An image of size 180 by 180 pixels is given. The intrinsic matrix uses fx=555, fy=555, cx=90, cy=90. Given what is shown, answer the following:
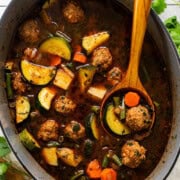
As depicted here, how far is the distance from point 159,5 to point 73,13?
1.91 ft

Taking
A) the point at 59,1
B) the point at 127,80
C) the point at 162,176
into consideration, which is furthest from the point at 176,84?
the point at 59,1

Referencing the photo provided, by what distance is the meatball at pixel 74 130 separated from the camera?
352cm

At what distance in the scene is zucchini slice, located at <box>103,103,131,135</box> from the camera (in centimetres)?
353

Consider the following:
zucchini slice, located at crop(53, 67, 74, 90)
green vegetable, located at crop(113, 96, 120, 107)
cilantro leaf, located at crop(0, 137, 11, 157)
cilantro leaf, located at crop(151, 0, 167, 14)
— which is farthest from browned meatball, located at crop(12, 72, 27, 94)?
cilantro leaf, located at crop(151, 0, 167, 14)

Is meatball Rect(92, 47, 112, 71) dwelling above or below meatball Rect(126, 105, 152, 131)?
above

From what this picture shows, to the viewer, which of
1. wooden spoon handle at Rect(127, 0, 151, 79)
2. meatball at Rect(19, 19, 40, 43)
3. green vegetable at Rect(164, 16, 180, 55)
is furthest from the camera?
green vegetable at Rect(164, 16, 180, 55)

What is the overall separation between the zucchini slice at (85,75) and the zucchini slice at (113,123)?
0.19 meters

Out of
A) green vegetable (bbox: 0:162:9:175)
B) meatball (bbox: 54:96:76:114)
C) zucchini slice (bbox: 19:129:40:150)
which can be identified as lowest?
green vegetable (bbox: 0:162:9:175)

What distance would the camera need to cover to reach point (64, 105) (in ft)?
11.5

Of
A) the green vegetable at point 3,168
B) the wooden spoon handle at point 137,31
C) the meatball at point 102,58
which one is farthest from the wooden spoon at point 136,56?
the green vegetable at point 3,168

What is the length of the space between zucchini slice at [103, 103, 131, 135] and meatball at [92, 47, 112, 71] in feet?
0.82

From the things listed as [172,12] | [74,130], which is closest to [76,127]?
[74,130]

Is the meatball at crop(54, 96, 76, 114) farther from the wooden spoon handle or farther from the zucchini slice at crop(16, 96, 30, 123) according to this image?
the wooden spoon handle

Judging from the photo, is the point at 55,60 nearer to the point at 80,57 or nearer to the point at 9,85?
the point at 80,57
